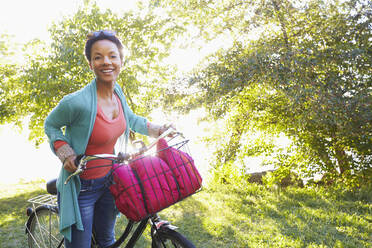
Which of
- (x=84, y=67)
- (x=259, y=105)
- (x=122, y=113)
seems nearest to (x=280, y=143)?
(x=259, y=105)

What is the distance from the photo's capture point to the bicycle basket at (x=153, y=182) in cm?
163

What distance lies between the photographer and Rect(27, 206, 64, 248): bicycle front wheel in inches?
112

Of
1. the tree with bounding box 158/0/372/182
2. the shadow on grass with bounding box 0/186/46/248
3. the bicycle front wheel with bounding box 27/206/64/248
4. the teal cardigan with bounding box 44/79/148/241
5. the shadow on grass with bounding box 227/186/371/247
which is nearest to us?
the teal cardigan with bounding box 44/79/148/241

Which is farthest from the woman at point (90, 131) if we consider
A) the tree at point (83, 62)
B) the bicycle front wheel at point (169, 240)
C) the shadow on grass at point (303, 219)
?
the tree at point (83, 62)

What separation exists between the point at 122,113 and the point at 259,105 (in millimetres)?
4400

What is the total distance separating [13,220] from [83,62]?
3102mm

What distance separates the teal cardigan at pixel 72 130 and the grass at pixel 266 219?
2229 mm

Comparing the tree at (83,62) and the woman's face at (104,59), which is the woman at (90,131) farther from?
the tree at (83,62)

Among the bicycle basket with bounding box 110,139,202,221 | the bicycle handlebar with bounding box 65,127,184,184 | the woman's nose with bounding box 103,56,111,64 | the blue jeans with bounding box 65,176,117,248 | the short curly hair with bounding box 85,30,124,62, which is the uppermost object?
the short curly hair with bounding box 85,30,124,62

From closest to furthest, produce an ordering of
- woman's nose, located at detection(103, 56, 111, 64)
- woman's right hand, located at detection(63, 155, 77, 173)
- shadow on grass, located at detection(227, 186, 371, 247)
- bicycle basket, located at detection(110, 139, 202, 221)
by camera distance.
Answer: bicycle basket, located at detection(110, 139, 202, 221)
woman's right hand, located at detection(63, 155, 77, 173)
woman's nose, located at detection(103, 56, 111, 64)
shadow on grass, located at detection(227, 186, 371, 247)

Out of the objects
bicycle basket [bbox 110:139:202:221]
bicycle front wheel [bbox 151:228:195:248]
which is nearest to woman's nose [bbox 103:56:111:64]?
bicycle basket [bbox 110:139:202:221]

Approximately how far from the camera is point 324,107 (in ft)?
15.2

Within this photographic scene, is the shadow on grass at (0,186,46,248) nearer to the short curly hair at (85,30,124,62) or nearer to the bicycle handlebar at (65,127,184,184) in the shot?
the bicycle handlebar at (65,127,184,184)

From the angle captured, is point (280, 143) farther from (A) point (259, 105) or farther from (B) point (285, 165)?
(A) point (259, 105)
